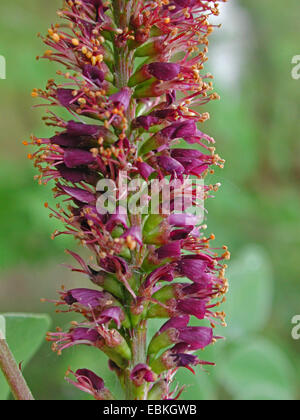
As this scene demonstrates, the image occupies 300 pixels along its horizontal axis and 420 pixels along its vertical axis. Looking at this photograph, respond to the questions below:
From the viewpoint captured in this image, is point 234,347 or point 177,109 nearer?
point 177,109

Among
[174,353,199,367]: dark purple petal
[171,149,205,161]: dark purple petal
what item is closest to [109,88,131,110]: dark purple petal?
[171,149,205,161]: dark purple petal

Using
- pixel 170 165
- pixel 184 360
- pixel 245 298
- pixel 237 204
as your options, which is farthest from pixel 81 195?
pixel 237 204

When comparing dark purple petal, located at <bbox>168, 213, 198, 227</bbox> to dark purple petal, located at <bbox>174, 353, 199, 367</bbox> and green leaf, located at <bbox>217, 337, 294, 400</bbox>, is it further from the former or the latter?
green leaf, located at <bbox>217, 337, 294, 400</bbox>

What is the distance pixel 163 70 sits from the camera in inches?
64.2

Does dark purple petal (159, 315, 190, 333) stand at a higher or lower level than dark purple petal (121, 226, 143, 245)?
lower

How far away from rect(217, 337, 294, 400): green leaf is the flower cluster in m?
1.39

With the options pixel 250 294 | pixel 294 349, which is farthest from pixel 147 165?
pixel 294 349

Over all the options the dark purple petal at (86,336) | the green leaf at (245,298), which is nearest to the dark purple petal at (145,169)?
the dark purple petal at (86,336)

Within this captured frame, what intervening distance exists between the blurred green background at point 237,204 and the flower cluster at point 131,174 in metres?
0.26

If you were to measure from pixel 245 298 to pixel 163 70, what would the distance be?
171 centimetres

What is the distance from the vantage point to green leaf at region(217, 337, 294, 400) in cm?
299
